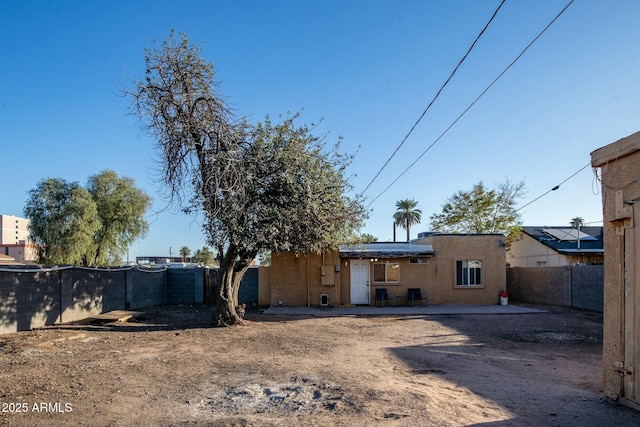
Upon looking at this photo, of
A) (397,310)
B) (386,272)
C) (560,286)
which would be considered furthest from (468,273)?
(397,310)

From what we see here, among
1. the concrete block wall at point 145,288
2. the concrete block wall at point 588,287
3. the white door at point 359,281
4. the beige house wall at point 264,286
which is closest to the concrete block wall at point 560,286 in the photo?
the concrete block wall at point 588,287

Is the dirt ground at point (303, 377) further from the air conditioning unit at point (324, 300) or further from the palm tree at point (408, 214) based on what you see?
the palm tree at point (408, 214)

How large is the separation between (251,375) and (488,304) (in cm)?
1569

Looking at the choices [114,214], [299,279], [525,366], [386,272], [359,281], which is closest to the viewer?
[525,366]

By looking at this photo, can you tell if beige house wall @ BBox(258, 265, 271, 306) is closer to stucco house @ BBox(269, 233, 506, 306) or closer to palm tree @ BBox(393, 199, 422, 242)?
stucco house @ BBox(269, 233, 506, 306)

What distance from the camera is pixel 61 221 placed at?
88.8 feet

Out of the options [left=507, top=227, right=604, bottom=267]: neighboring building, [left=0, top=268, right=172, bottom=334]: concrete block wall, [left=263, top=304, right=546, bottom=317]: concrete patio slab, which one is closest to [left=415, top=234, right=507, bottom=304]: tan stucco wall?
[left=263, top=304, right=546, bottom=317]: concrete patio slab

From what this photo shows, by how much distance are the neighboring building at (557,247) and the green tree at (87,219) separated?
25895mm

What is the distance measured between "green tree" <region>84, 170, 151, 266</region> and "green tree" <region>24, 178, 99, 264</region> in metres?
0.96

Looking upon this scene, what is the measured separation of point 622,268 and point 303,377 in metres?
4.63

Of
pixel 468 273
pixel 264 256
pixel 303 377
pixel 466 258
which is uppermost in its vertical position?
pixel 264 256

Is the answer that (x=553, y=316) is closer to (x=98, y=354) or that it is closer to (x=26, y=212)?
(x=98, y=354)

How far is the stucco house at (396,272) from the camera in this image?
19250mm

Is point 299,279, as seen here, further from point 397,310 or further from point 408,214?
point 408,214
